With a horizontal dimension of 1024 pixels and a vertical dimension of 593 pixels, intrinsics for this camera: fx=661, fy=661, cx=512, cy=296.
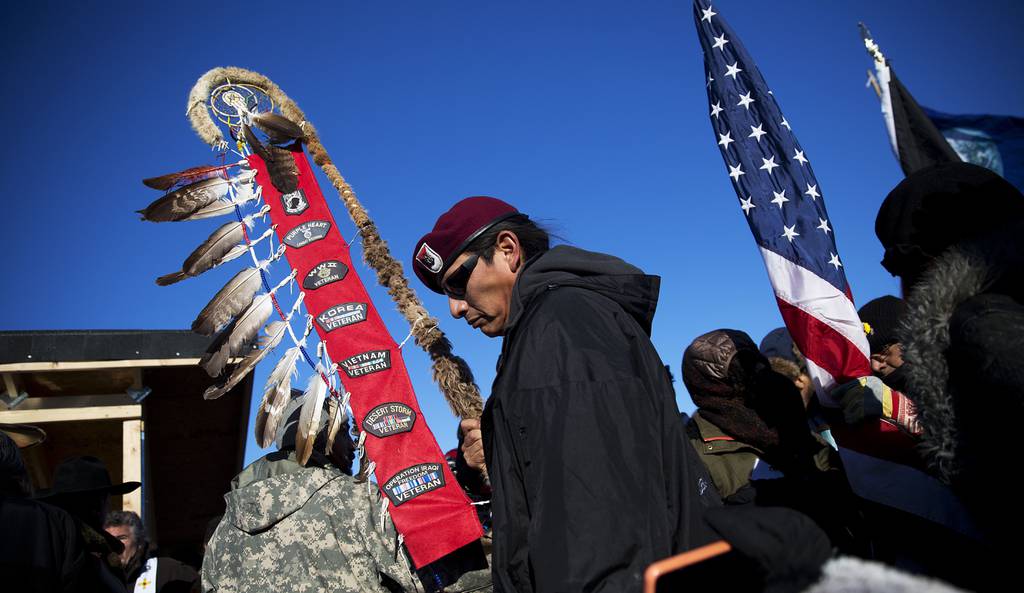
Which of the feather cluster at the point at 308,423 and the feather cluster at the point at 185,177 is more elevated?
the feather cluster at the point at 185,177

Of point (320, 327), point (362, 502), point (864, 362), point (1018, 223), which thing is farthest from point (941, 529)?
point (320, 327)

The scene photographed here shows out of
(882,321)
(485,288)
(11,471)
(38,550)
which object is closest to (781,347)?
(882,321)

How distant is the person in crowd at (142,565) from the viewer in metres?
5.82

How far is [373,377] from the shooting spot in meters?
4.20

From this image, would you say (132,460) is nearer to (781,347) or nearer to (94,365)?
(94,365)

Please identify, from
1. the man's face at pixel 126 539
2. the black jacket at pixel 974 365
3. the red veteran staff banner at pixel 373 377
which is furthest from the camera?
the man's face at pixel 126 539

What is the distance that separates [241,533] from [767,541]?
12.6 feet

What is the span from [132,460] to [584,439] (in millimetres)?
6995

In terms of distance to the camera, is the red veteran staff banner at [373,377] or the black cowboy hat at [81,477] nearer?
the red veteran staff banner at [373,377]

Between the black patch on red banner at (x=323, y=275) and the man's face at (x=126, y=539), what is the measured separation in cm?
326

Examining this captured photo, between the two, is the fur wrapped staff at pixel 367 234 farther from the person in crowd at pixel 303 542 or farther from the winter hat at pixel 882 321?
the winter hat at pixel 882 321

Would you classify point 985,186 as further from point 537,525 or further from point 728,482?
point 728,482

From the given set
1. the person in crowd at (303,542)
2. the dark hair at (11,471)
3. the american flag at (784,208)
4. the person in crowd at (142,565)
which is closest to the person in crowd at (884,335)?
the american flag at (784,208)

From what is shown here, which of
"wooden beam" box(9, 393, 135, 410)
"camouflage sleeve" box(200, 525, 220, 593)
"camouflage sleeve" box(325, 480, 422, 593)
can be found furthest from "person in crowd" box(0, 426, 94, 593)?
"wooden beam" box(9, 393, 135, 410)
